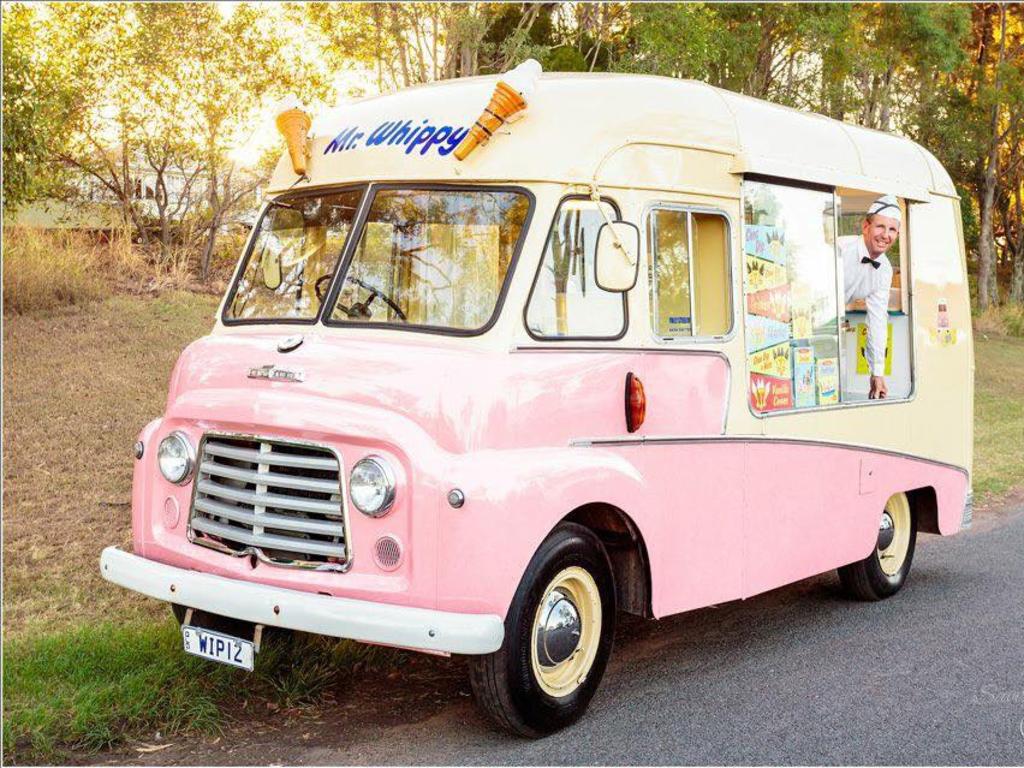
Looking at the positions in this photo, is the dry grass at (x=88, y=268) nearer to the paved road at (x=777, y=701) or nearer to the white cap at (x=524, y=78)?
the paved road at (x=777, y=701)

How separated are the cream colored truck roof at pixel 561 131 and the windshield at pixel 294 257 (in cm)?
13

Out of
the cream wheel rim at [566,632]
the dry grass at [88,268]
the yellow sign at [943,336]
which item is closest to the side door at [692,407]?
the cream wheel rim at [566,632]

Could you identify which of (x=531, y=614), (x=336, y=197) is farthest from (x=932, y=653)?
(x=336, y=197)

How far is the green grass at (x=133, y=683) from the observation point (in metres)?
4.99

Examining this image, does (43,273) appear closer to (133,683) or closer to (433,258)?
(133,683)

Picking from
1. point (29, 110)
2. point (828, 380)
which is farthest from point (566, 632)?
point (29, 110)

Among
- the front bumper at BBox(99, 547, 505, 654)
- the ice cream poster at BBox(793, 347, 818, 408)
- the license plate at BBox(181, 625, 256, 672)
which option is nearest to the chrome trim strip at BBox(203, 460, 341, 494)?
the front bumper at BBox(99, 547, 505, 654)

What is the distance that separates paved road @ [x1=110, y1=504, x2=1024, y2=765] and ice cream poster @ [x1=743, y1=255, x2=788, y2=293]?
6.45 feet

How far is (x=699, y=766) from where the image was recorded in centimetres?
A: 494

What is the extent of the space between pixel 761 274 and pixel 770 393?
0.64m

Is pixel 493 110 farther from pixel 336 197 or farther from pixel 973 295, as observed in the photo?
pixel 973 295

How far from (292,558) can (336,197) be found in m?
1.85

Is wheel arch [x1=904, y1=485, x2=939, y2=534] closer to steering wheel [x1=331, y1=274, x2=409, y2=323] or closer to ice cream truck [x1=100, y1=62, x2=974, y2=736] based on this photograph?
ice cream truck [x1=100, y1=62, x2=974, y2=736]

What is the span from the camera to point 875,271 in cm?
776
